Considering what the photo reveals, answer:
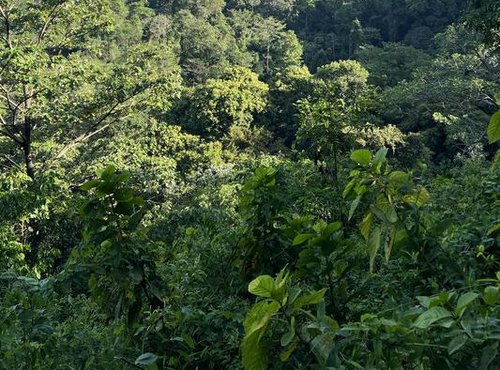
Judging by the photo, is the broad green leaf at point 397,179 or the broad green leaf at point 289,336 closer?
the broad green leaf at point 289,336

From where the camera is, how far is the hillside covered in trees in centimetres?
98

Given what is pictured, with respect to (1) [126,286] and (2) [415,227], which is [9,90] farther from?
(2) [415,227]

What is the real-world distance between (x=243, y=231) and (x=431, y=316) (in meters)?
1.21

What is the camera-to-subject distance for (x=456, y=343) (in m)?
0.80

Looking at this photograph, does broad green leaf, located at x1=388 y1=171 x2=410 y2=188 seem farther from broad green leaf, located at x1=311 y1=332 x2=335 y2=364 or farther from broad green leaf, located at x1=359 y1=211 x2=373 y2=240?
broad green leaf, located at x1=311 y1=332 x2=335 y2=364

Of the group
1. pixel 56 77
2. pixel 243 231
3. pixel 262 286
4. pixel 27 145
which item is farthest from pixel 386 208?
pixel 27 145

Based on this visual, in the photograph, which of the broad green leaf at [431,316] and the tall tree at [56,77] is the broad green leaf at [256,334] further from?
the tall tree at [56,77]

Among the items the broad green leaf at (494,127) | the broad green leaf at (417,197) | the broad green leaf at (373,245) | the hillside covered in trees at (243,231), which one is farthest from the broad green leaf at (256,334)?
the broad green leaf at (417,197)

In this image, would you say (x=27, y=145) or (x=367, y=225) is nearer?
(x=367, y=225)

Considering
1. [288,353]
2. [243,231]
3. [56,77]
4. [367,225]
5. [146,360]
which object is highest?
[367,225]

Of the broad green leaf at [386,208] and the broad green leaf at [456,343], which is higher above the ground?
the broad green leaf at [456,343]

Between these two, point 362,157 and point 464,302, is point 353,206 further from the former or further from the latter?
point 464,302

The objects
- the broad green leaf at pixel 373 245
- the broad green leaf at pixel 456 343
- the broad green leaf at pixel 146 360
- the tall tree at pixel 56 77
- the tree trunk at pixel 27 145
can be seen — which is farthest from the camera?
the tree trunk at pixel 27 145

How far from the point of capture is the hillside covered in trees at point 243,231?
0.98 metres
